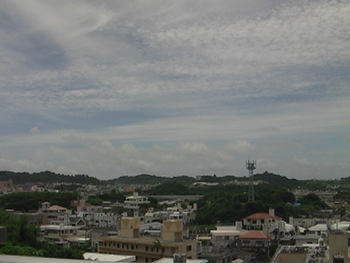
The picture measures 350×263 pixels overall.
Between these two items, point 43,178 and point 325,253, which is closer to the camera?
point 325,253

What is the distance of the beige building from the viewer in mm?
11391

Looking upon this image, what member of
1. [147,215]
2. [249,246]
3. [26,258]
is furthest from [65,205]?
[26,258]

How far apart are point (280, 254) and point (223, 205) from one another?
15.9 meters

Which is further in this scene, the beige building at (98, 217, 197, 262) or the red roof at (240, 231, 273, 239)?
the red roof at (240, 231, 273, 239)

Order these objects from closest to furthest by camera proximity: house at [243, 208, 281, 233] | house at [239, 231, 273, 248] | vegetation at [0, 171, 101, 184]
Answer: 1. house at [239, 231, 273, 248]
2. house at [243, 208, 281, 233]
3. vegetation at [0, 171, 101, 184]

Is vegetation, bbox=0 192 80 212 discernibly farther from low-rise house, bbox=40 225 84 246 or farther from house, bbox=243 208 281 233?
house, bbox=243 208 281 233

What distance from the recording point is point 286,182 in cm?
7131

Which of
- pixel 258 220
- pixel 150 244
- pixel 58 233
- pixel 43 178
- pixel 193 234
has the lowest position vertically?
pixel 193 234

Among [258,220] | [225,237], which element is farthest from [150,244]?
[258,220]

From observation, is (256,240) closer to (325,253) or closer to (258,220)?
(258,220)

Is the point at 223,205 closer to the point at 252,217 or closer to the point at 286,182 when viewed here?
the point at 252,217

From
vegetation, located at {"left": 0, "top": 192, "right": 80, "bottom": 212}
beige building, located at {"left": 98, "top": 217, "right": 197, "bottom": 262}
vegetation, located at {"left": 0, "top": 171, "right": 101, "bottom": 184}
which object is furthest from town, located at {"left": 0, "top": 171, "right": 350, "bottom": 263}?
vegetation, located at {"left": 0, "top": 171, "right": 101, "bottom": 184}

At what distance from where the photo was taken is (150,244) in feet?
38.1

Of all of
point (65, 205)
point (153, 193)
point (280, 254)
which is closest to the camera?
point (280, 254)
